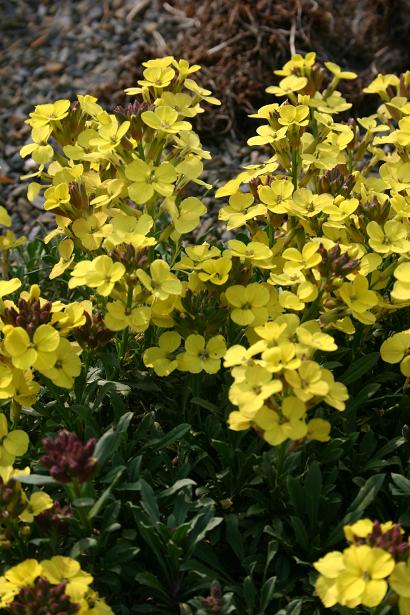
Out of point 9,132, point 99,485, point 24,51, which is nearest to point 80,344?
point 99,485

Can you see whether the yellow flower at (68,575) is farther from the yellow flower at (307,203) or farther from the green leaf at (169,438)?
the yellow flower at (307,203)

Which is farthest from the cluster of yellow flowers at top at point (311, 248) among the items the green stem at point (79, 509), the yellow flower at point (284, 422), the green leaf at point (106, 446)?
the green stem at point (79, 509)

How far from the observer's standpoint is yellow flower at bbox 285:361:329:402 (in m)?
2.26

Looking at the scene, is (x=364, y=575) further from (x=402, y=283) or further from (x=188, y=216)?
(x=188, y=216)

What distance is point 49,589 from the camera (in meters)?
2.14

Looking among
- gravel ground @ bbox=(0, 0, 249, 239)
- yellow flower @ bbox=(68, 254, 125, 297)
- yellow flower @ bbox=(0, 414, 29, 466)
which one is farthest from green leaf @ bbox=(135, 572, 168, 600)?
gravel ground @ bbox=(0, 0, 249, 239)

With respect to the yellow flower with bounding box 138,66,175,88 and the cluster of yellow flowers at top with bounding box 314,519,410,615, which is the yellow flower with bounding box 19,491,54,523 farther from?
the yellow flower with bounding box 138,66,175,88

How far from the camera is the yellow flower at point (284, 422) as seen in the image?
226 cm

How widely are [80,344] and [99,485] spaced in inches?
17.3

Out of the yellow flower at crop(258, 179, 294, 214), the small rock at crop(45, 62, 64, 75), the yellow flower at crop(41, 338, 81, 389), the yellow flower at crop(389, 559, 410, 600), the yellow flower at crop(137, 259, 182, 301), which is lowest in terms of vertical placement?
the small rock at crop(45, 62, 64, 75)

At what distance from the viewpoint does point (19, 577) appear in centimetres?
220

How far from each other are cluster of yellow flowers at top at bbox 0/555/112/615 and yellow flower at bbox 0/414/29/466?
339mm

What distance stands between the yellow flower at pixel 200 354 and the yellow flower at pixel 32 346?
42 cm

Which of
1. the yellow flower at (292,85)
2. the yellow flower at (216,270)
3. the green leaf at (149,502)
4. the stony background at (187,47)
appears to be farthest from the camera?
the stony background at (187,47)
